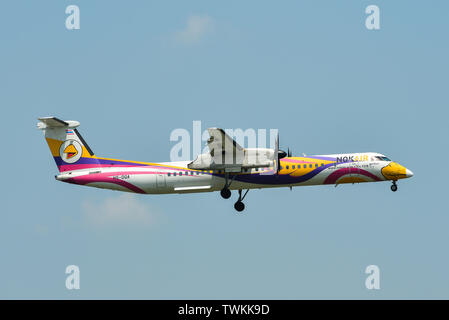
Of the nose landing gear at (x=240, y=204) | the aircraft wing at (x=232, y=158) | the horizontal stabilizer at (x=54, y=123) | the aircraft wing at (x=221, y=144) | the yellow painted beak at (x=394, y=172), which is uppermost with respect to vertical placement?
the horizontal stabilizer at (x=54, y=123)

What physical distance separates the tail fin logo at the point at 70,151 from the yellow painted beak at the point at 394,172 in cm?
1435

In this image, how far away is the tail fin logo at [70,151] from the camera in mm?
28562

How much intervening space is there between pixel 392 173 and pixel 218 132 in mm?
8750

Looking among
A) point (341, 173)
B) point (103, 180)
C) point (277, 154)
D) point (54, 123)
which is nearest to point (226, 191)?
point (277, 154)

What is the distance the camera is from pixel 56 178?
1114 inches

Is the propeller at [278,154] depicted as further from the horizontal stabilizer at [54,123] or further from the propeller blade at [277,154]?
the horizontal stabilizer at [54,123]

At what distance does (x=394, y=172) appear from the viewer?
27953 mm

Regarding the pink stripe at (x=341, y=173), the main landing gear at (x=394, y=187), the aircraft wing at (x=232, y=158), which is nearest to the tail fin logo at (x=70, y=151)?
the aircraft wing at (x=232, y=158)

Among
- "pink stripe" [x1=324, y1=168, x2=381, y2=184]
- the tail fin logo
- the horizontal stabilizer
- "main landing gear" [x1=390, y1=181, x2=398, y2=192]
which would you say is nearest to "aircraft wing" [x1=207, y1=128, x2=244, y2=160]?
"pink stripe" [x1=324, y1=168, x2=381, y2=184]

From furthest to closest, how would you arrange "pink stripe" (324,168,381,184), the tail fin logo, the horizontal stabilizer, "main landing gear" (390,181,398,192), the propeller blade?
the tail fin logo → "main landing gear" (390,181,398,192) → the horizontal stabilizer → "pink stripe" (324,168,381,184) → the propeller blade

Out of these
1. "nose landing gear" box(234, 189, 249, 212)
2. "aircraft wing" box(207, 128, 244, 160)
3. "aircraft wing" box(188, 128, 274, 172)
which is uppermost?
"aircraft wing" box(207, 128, 244, 160)

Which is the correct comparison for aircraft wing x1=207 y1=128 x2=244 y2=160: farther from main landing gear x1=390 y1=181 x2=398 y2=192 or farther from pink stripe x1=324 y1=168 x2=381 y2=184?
main landing gear x1=390 y1=181 x2=398 y2=192

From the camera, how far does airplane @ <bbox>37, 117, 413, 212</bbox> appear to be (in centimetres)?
2686

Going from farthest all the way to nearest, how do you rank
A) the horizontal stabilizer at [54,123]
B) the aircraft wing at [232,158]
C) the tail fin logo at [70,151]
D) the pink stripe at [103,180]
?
1. the tail fin logo at [70,151]
2. the horizontal stabilizer at [54,123]
3. the pink stripe at [103,180]
4. the aircraft wing at [232,158]
